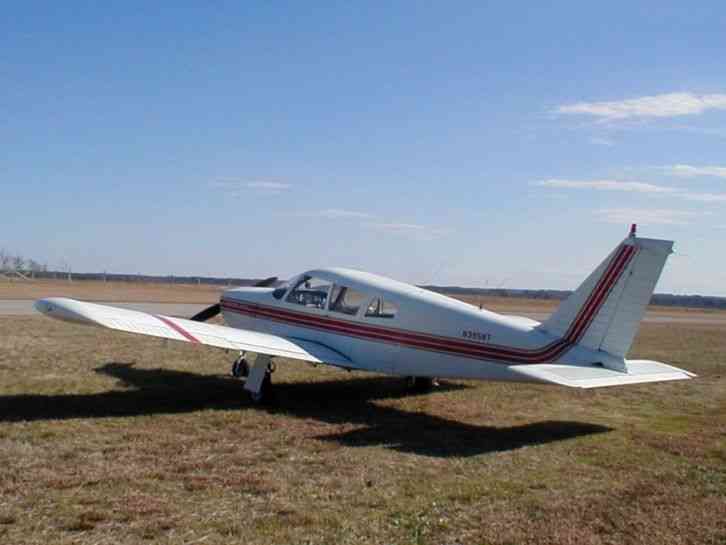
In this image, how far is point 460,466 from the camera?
281 inches

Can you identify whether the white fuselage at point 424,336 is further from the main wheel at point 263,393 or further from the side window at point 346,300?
the main wheel at point 263,393

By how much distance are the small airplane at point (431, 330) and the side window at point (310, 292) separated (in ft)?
0.06

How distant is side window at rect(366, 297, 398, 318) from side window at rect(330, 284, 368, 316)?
0.62 feet

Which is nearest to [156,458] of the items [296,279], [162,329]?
[162,329]

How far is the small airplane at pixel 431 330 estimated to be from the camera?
918 cm

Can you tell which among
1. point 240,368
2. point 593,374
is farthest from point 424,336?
point 240,368

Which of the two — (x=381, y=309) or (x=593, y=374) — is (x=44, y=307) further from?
(x=593, y=374)

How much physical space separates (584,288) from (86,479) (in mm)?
6414

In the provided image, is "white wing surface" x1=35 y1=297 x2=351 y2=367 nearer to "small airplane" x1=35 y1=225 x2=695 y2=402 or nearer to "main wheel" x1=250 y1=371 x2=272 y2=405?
"small airplane" x1=35 y1=225 x2=695 y2=402

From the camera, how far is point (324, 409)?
10.2 meters

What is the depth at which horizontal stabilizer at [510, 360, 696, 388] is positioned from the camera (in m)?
8.10

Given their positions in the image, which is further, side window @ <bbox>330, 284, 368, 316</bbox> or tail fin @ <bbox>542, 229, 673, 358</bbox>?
side window @ <bbox>330, 284, 368, 316</bbox>

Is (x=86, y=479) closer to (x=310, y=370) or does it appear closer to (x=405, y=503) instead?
(x=405, y=503)

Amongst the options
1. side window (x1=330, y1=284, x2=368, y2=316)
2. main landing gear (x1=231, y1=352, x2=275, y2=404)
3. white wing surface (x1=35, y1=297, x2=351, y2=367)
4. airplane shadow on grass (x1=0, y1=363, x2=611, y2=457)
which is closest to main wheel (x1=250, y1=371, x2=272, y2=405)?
main landing gear (x1=231, y1=352, x2=275, y2=404)
